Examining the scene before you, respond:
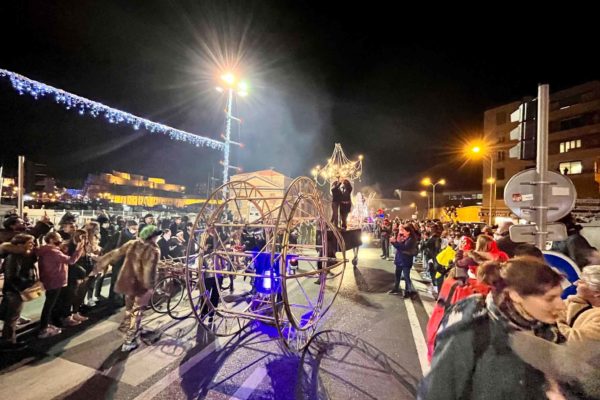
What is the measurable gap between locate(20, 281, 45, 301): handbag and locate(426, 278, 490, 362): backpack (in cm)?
641

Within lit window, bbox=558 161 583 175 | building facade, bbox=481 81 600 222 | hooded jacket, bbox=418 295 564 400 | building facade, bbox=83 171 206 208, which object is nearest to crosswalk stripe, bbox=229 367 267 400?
hooded jacket, bbox=418 295 564 400

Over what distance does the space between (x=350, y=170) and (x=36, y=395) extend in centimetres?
1378

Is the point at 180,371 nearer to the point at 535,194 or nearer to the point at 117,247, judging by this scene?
the point at 117,247

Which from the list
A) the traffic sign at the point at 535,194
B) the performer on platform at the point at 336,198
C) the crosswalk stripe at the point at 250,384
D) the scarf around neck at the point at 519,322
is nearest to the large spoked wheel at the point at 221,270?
the crosswalk stripe at the point at 250,384

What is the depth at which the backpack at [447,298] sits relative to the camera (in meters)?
3.37

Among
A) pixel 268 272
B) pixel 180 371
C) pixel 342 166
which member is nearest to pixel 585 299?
pixel 268 272

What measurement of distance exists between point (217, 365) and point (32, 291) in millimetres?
3608

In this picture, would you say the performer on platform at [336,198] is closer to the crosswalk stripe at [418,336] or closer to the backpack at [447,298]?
the crosswalk stripe at [418,336]

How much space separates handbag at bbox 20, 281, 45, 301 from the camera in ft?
16.4

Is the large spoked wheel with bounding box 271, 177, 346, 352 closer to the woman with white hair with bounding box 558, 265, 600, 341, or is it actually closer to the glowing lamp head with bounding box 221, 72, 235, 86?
the woman with white hair with bounding box 558, 265, 600, 341

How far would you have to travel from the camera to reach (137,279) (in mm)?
5211

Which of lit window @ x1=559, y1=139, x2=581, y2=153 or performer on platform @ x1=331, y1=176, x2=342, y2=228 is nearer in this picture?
performer on platform @ x1=331, y1=176, x2=342, y2=228

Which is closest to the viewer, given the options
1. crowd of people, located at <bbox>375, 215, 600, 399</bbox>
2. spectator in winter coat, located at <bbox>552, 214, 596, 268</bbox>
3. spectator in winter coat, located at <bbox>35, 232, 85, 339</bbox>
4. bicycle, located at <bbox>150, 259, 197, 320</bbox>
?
crowd of people, located at <bbox>375, 215, 600, 399</bbox>

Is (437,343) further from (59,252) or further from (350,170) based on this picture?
(350,170)
